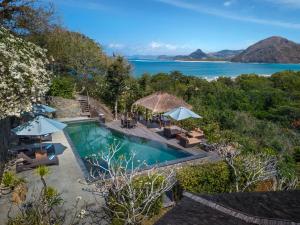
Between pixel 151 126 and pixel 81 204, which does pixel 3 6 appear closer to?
pixel 151 126

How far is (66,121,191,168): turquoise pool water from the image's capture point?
1605 cm

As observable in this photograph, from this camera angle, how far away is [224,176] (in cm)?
1100

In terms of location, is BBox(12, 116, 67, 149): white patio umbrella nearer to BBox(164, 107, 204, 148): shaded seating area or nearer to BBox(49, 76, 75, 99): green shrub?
BBox(164, 107, 204, 148): shaded seating area

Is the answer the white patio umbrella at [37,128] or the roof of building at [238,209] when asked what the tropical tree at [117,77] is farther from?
the roof of building at [238,209]

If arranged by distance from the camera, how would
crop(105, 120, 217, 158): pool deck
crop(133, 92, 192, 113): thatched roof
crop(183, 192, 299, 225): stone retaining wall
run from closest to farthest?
crop(183, 192, 299, 225): stone retaining wall, crop(105, 120, 217, 158): pool deck, crop(133, 92, 192, 113): thatched roof

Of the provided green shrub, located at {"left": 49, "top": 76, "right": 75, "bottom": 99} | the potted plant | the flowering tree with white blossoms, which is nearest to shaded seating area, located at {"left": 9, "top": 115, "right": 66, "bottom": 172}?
the flowering tree with white blossoms

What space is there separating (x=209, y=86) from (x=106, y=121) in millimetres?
19718

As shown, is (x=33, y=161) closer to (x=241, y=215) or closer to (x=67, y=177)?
(x=67, y=177)

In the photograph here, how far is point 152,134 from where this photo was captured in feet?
63.8

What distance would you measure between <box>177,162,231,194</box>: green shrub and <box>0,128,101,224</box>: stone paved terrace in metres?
3.33

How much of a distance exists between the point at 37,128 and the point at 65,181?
3008 millimetres

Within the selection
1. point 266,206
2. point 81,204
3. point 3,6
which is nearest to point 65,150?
point 81,204

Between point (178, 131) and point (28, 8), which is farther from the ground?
point (28, 8)

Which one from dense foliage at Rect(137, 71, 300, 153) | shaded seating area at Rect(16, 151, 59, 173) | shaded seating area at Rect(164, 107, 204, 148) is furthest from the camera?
dense foliage at Rect(137, 71, 300, 153)
